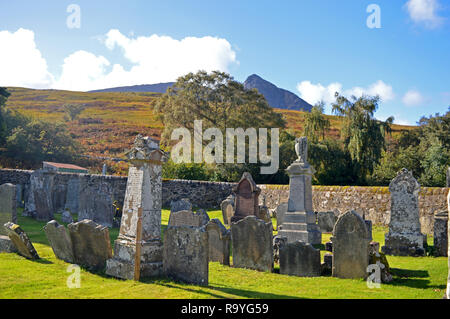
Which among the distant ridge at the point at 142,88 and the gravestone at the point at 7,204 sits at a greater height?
the distant ridge at the point at 142,88

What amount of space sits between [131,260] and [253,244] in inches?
116

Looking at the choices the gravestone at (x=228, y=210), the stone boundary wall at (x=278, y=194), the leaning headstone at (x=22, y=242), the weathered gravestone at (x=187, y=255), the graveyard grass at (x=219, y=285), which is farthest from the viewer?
the gravestone at (x=228, y=210)

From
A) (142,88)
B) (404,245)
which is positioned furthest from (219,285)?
(142,88)

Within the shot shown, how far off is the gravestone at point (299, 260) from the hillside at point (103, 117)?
101ft

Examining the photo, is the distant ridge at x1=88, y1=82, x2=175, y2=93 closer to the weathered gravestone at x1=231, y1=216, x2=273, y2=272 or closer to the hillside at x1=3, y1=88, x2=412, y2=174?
the hillside at x1=3, y1=88, x2=412, y2=174

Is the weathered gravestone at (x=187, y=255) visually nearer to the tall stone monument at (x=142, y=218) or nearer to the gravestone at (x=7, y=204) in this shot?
the tall stone monument at (x=142, y=218)

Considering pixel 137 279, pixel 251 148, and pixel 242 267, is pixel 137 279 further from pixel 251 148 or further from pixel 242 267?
pixel 251 148

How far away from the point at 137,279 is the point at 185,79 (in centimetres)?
3250

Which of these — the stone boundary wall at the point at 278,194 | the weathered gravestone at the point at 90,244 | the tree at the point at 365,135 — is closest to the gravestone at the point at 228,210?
the stone boundary wall at the point at 278,194

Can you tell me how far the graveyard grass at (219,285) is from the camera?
→ 20.0 ft

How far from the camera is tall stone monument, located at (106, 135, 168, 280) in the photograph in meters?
7.09

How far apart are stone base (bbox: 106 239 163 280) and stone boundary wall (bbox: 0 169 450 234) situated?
788cm


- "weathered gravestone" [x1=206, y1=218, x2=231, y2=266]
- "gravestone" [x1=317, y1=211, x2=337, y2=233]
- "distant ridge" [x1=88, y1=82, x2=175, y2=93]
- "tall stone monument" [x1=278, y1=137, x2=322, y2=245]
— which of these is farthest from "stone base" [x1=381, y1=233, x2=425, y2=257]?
"distant ridge" [x1=88, y1=82, x2=175, y2=93]
